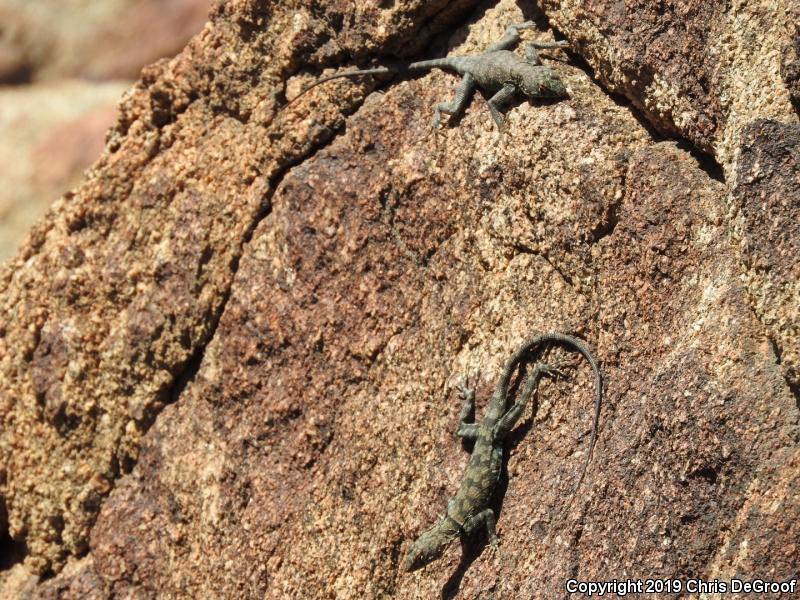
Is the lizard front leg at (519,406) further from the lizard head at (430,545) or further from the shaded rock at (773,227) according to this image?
the shaded rock at (773,227)

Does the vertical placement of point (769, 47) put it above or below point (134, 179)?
below

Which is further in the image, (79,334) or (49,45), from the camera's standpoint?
(49,45)

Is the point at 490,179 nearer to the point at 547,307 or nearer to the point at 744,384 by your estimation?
the point at 547,307

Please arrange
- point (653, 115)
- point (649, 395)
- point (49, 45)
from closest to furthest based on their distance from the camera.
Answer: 1. point (649, 395)
2. point (653, 115)
3. point (49, 45)

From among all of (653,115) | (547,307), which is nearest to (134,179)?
(547,307)

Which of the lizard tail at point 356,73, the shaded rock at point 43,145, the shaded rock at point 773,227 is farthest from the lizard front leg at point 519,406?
the shaded rock at point 43,145

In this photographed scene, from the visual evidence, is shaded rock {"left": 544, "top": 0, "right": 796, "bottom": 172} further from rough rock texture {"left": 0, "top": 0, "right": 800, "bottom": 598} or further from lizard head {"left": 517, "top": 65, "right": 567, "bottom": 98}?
lizard head {"left": 517, "top": 65, "right": 567, "bottom": 98}

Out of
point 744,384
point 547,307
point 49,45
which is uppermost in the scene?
point 49,45

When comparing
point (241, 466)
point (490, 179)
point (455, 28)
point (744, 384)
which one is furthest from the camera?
point (455, 28)
